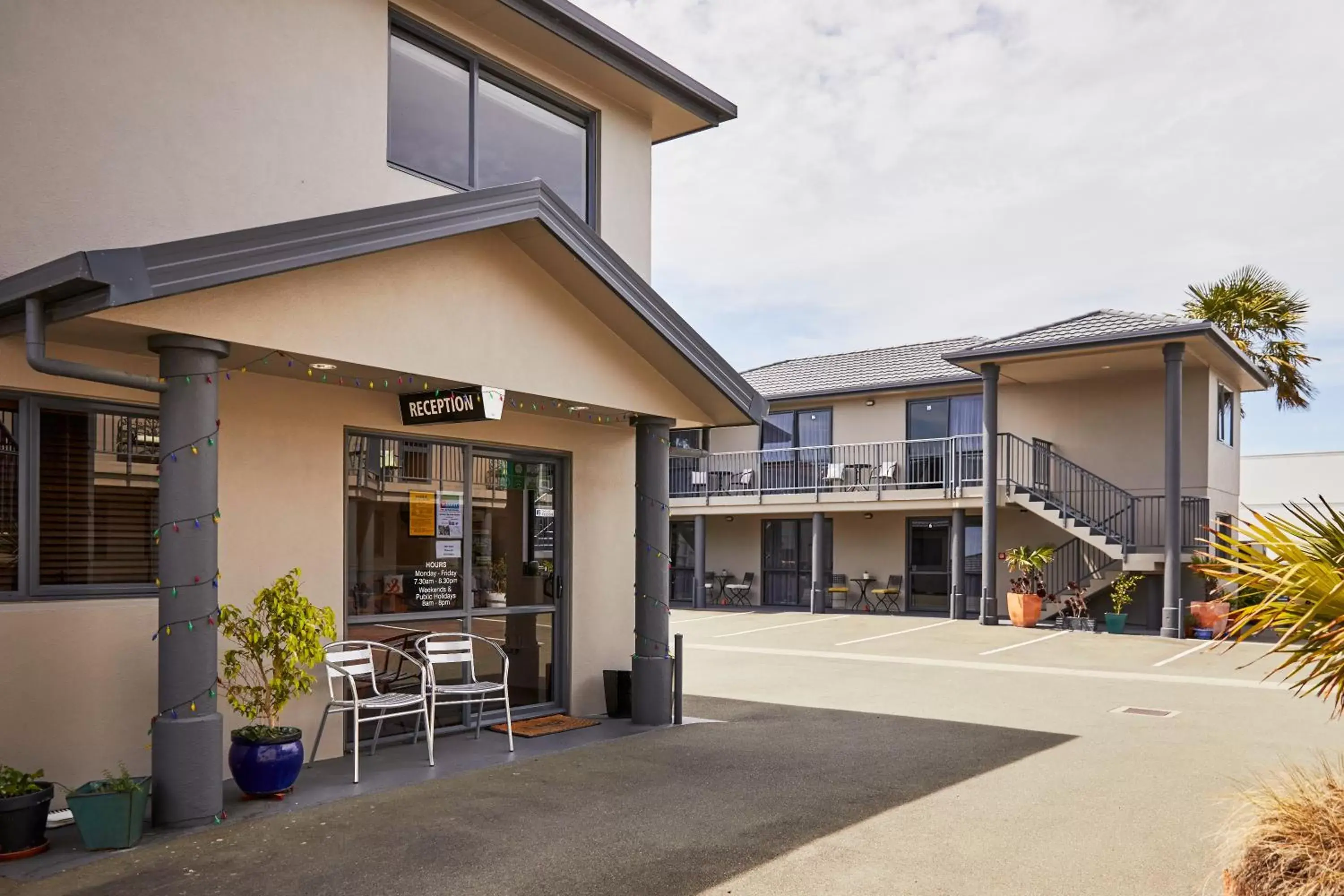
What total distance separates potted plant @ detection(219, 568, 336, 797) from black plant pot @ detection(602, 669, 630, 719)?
3.42m

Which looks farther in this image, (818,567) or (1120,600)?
(818,567)

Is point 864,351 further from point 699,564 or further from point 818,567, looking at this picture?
point 699,564

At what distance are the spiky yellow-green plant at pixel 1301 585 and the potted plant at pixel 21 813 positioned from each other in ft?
18.8

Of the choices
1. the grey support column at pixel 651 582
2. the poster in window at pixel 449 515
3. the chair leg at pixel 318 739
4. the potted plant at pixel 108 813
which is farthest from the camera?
the grey support column at pixel 651 582

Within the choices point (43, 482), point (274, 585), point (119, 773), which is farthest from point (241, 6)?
point (119, 773)

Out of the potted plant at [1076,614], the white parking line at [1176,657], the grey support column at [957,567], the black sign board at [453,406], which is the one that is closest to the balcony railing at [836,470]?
the grey support column at [957,567]

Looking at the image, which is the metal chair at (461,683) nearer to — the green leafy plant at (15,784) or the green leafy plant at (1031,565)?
the green leafy plant at (15,784)

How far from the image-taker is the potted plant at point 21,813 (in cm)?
529

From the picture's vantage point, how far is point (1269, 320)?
23.7 meters

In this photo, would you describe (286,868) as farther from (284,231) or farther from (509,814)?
(284,231)

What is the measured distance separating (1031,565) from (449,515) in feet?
42.2

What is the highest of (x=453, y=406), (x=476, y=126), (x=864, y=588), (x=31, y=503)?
(x=476, y=126)

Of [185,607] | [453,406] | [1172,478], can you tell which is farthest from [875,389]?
[185,607]

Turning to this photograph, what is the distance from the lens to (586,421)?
9805 millimetres
